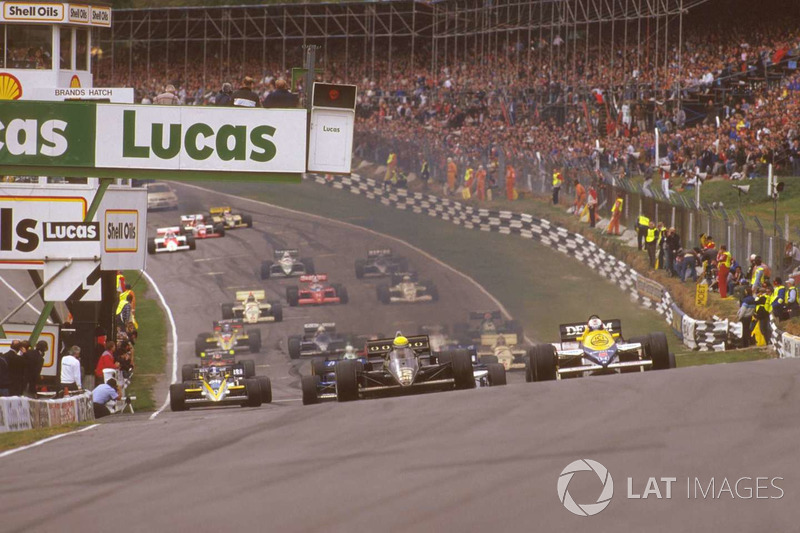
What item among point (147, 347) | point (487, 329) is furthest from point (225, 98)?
point (147, 347)

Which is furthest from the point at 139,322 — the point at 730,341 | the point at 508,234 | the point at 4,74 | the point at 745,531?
the point at 745,531

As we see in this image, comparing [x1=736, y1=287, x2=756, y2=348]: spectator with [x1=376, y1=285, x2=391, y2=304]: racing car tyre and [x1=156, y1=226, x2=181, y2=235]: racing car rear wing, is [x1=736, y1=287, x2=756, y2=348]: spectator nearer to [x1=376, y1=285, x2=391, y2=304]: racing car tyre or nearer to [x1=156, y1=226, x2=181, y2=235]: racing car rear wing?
[x1=376, y1=285, x2=391, y2=304]: racing car tyre

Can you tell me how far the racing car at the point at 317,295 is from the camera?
3331cm

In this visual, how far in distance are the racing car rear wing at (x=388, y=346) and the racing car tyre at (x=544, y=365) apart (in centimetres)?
143

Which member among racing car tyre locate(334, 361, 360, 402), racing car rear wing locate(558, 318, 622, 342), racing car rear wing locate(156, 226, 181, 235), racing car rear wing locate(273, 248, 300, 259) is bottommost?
racing car tyre locate(334, 361, 360, 402)

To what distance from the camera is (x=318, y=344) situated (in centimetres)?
2739

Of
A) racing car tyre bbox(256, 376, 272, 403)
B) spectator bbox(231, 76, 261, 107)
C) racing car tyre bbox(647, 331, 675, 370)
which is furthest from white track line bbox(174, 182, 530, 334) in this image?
racing car tyre bbox(647, 331, 675, 370)

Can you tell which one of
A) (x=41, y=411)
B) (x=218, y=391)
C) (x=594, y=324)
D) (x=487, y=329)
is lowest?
(x=41, y=411)

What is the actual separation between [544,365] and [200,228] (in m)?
26.4

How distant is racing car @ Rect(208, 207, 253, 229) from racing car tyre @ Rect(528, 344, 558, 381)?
26.5 metres

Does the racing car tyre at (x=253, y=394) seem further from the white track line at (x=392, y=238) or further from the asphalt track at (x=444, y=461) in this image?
the white track line at (x=392, y=238)

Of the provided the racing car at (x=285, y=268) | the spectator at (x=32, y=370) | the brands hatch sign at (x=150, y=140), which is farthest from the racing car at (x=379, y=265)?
the spectator at (x=32, y=370)

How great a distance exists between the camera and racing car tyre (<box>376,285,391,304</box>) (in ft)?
109

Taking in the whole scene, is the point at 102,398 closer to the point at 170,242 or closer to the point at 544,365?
the point at 544,365
